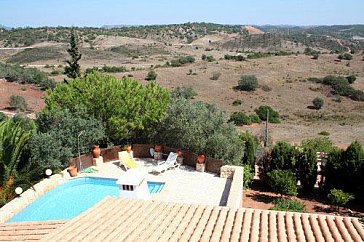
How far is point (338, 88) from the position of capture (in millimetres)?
55438

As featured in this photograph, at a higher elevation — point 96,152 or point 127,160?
point 96,152

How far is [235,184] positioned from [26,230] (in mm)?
7795

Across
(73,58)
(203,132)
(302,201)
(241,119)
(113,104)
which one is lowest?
(241,119)

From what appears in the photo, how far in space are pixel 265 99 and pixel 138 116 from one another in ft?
114

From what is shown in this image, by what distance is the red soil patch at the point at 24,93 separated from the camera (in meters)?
36.3

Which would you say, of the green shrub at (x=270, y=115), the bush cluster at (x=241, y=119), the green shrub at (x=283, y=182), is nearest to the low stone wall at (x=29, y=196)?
the green shrub at (x=283, y=182)

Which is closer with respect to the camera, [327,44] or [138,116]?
[138,116]

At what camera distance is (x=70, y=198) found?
16047 millimetres

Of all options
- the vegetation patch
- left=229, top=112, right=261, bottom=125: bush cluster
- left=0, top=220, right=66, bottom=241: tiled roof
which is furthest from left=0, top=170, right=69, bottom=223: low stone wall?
the vegetation patch

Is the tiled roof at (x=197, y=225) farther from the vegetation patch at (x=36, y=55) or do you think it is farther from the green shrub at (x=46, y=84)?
the vegetation patch at (x=36, y=55)

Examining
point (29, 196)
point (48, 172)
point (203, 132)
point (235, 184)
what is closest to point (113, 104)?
point (203, 132)

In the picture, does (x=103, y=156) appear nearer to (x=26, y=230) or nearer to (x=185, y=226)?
(x=26, y=230)

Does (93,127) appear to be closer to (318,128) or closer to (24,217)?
(24,217)

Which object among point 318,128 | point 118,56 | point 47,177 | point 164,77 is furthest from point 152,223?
point 118,56
